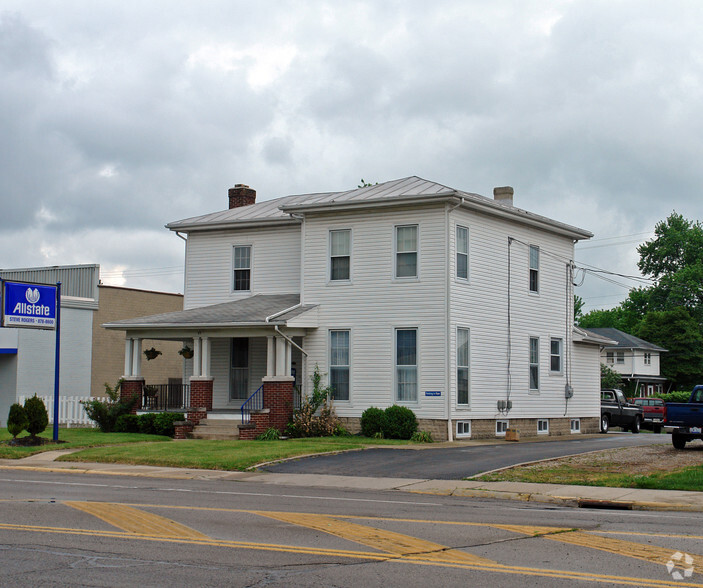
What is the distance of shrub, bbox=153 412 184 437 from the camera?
93.8 feet

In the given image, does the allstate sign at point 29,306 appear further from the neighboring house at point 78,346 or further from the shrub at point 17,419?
the neighboring house at point 78,346

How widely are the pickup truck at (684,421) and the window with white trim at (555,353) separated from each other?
8168 mm

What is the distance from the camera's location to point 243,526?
36.8 feet

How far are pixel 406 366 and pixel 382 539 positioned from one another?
57.6ft

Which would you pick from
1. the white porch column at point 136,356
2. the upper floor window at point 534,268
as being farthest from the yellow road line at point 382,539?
the upper floor window at point 534,268

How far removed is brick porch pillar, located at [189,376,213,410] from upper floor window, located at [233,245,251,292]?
493 cm

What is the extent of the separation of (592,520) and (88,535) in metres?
6.81

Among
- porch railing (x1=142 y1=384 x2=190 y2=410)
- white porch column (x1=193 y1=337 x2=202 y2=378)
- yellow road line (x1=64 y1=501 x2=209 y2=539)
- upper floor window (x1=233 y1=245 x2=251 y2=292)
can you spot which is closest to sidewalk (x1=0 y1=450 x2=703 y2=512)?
yellow road line (x1=64 y1=501 x2=209 y2=539)

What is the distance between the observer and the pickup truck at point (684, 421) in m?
24.0

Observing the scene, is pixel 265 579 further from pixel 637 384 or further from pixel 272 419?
pixel 637 384

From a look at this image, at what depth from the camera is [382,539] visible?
1026 cm

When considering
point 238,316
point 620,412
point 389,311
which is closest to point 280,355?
point 238,316

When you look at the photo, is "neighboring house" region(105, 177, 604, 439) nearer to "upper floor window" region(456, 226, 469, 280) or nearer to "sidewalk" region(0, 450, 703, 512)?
"upper floor window" region(456, 226, 469, 280)

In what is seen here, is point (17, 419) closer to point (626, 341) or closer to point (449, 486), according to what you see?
point (449, 486)
